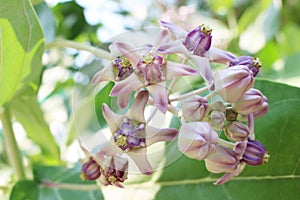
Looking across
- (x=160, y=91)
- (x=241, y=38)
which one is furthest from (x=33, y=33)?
(x=241, y=38)

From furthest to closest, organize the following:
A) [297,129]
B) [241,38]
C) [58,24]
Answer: [241,38]
[58,24]
[297,129]

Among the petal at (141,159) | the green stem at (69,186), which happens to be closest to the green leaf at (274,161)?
the petal at (141,159)

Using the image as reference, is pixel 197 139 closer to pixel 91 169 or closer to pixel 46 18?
pixel 91 169

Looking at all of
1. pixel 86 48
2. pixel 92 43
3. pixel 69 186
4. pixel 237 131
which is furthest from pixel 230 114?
pixel 92 43

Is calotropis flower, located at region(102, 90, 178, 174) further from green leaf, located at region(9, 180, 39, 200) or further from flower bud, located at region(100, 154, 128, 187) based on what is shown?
green leaf, located at region(9, 180, 39, 200)

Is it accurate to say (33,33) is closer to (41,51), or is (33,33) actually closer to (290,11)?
(41,51)

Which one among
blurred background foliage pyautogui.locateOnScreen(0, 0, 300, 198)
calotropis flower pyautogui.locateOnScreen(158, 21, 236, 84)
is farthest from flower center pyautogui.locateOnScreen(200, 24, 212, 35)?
blurred background foliage pyautogui.locateOnScreen(0, 0, 300, 198)

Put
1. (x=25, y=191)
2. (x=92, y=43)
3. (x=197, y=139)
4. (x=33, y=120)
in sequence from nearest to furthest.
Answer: (x=197, y=139) → (x=25, y=191) → (x=33, y=120) → (x=92, y=43)
